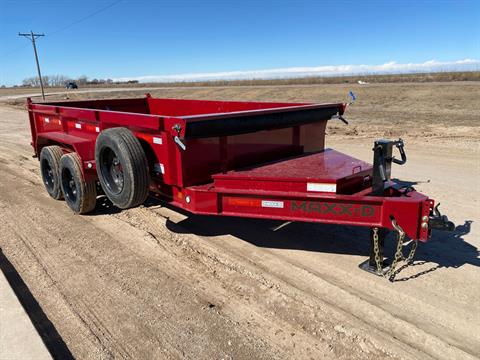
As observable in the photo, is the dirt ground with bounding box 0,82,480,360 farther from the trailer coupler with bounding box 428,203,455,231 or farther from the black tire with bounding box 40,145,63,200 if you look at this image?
the trailer coupler with bounding box 428,203,455,231

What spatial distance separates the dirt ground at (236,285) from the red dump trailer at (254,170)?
483 mm

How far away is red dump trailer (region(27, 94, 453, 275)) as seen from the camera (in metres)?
3.18

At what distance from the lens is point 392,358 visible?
8.28 ft

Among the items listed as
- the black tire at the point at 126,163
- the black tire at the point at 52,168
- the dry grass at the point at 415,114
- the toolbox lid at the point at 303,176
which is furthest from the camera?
the dry grass at the point at 415,114

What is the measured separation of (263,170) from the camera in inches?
150

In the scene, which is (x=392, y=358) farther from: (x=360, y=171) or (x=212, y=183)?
(x=212, y=183)

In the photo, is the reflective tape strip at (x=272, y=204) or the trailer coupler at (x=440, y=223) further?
the reflective tape strip at (x=272, y=204)

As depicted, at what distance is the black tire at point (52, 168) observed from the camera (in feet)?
17.9

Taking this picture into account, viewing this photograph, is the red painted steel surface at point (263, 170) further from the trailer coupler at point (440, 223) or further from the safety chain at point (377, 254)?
the safety chain at point (377, 254)

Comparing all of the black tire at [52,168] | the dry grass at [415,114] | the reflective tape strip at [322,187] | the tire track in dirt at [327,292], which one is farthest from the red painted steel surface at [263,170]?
the dry grass at [415,114]

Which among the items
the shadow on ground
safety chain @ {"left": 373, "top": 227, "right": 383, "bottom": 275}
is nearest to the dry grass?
safety chain @ {"left": 373, "top": 227, "right": 383, "bottom": 275}

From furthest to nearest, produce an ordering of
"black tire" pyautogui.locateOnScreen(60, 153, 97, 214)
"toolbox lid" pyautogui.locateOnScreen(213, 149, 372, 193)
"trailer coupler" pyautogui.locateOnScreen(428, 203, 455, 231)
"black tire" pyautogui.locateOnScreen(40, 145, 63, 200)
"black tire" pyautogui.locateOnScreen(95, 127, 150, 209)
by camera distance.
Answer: "black tire" pyautogui.locateOnScreen(40, 145, 63, 200)
"black tire" pyautogui.locateOnScreen(60, 153, 97, 214)
"black tire" pyautogui.locateOnScreen(95, 127, 150, 209)
"toolbox lid" pyautogui.locateOnScreen(213, 149, 372, 193)
"trailer coupler" pyautogui.locateOnScreen(428, 203, 455, 231)

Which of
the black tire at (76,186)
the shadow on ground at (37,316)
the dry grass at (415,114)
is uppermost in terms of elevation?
the black tire at (76,186)

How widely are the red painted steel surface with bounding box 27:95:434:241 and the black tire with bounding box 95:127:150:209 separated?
0.16m
